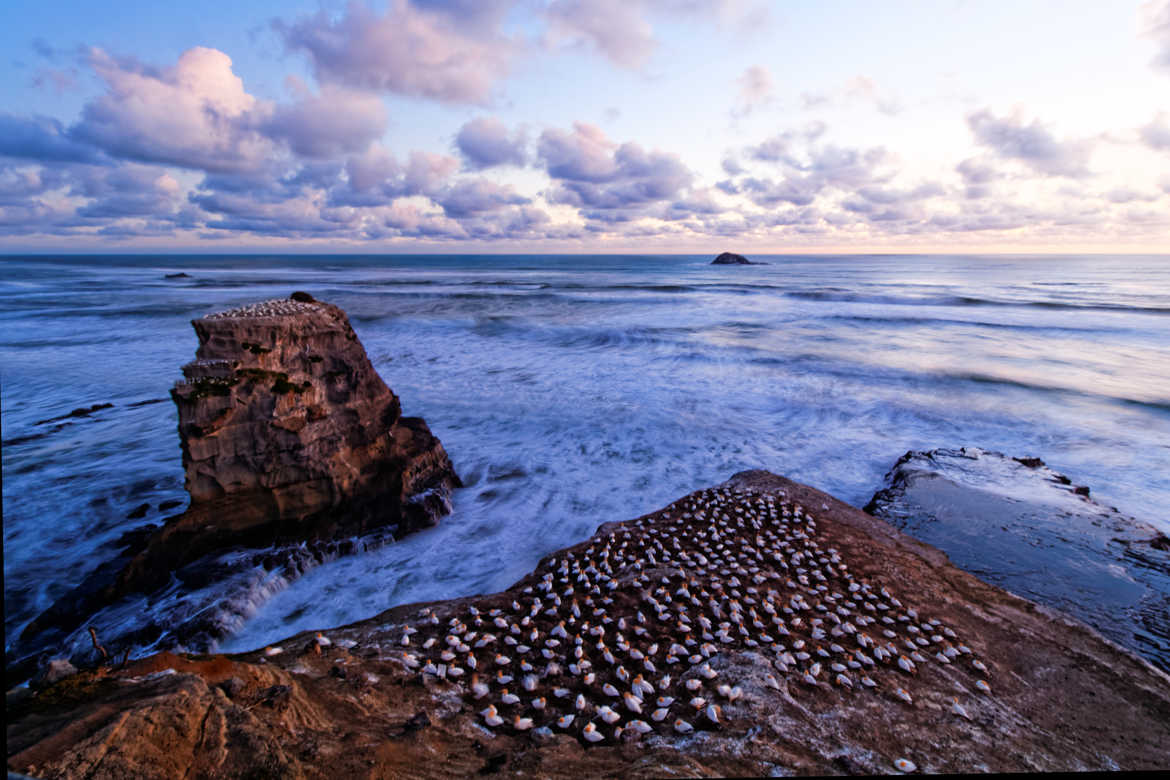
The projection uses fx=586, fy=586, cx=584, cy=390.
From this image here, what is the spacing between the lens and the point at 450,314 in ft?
141

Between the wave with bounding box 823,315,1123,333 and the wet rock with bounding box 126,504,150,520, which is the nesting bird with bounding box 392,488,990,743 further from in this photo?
the wave with bounding box 823,315,1123,333

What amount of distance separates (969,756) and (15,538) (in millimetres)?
14629

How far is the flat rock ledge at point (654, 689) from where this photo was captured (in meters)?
4.29

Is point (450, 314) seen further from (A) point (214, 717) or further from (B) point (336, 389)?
(A) point (214, 717)

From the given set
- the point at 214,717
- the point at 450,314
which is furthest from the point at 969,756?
the point at 450,314

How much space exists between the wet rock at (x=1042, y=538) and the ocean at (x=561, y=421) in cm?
141

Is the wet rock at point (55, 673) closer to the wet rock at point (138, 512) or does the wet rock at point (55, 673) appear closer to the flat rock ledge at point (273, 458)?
the flat rock ledge at point (273, 458)

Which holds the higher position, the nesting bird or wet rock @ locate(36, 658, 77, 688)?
wet rock @ locate(36, 658, 77, 688)

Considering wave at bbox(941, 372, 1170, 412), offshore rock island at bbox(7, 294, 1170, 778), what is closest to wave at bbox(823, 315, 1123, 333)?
wave at bbox(941, 372, 1170, 412)

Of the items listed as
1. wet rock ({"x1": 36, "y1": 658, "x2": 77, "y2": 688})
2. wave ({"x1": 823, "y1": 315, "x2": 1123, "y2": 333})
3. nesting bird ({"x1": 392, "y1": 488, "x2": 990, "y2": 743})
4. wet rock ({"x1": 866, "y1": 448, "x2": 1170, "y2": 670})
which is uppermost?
wet rock ({"x1": 36, "y1": 658, "x2": 77, "y2": 688})

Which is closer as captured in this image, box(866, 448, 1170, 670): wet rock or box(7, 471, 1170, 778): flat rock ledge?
box(7, 471, 1170, 778): flat rock ledge

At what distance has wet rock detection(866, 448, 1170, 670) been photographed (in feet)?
26.1

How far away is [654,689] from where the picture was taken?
18.7ft

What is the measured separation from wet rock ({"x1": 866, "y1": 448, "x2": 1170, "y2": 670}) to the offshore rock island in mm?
901
